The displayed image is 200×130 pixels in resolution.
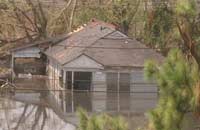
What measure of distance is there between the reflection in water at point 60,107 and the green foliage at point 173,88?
1323 cm

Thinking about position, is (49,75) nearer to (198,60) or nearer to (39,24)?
(39,24)

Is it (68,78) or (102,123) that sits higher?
(102,123)

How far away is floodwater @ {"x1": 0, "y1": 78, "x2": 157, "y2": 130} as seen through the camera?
1991cm

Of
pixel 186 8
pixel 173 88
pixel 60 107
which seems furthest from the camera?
pixel 60 107

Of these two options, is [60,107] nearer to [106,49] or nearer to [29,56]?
[106,49]

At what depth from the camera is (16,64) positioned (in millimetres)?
33219

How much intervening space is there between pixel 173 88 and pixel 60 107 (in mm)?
19473

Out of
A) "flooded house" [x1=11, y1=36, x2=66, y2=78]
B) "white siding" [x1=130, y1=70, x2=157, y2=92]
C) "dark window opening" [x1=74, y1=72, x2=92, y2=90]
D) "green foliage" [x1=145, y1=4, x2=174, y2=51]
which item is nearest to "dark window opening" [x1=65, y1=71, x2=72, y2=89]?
"dark window opening" [x1=74, y1=72, x2=92, y2=90]

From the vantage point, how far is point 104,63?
89.9 ft

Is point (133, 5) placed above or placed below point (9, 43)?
above

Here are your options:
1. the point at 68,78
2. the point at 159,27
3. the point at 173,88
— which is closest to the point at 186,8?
the point at 173,88

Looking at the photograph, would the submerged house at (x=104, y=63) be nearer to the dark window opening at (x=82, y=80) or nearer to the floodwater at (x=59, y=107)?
the dark window opening at (x=82, y=80)

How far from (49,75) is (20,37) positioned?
15.1ft

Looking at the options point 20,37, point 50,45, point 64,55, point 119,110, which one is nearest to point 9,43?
point 20,37
